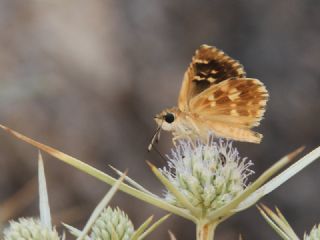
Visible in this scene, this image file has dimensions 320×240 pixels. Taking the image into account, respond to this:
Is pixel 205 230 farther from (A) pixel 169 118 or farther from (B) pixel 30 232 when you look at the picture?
(A) pixel 169 118

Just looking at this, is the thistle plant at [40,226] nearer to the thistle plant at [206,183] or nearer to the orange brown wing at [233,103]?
the thistle plant at [206,183]

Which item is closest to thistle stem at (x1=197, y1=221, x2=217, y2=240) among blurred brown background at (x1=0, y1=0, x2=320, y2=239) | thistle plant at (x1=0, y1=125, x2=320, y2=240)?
thistle plant at (x1=0, y1=125, x2=320, y2=240)

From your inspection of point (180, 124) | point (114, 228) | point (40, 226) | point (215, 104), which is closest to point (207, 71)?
point (215, 104)

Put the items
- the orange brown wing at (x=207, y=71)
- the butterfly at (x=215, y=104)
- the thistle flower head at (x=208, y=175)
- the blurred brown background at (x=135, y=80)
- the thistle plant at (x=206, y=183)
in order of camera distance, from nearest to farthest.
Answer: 1. the thistle plant at (x=206, y=183)
2. the thistle flower head at (x=208, y=175)
3. the butterfly at (x=215, y=104)
4. the orange brown wing at (x=207, y=71)
5. the blurred brown background at (x=135, y=80)

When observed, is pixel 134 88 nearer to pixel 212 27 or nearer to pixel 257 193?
pixel 212 27

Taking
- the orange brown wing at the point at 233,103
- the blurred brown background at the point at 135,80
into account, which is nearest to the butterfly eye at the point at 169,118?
the orange brown wing at the point at 233,103

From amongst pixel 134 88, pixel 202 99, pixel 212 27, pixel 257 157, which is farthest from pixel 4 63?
pixel 202 99
